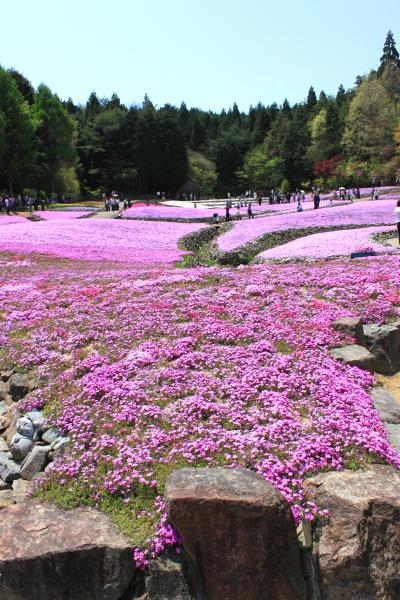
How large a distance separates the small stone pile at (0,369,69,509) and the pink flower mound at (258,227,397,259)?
19639mm

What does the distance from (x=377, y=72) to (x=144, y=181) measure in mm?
73179

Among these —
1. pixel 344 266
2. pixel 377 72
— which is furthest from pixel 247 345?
pixel 377 72

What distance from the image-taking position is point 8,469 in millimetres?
8344

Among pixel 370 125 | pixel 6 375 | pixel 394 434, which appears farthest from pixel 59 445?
pixel 370 125

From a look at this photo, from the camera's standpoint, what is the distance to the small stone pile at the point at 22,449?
7.98m

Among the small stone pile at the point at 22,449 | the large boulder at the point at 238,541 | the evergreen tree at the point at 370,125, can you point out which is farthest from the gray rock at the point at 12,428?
the evergreen tree at the point at 370,125

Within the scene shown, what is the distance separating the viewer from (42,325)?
13.7 metres

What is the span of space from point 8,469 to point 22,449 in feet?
1.32

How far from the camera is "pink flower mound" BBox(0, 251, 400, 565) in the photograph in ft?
23.0

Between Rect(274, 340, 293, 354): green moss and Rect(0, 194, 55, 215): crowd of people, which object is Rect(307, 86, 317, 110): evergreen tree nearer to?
Rect(0, 194, 55, 215): crowd of people

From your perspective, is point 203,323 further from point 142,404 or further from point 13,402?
point 13,402

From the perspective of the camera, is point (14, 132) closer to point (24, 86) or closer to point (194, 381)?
point (24, 86)

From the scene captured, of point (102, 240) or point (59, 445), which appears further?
point (102, 240)

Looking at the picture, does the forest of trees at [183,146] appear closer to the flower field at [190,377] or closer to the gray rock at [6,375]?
the flower field at [190,377]
